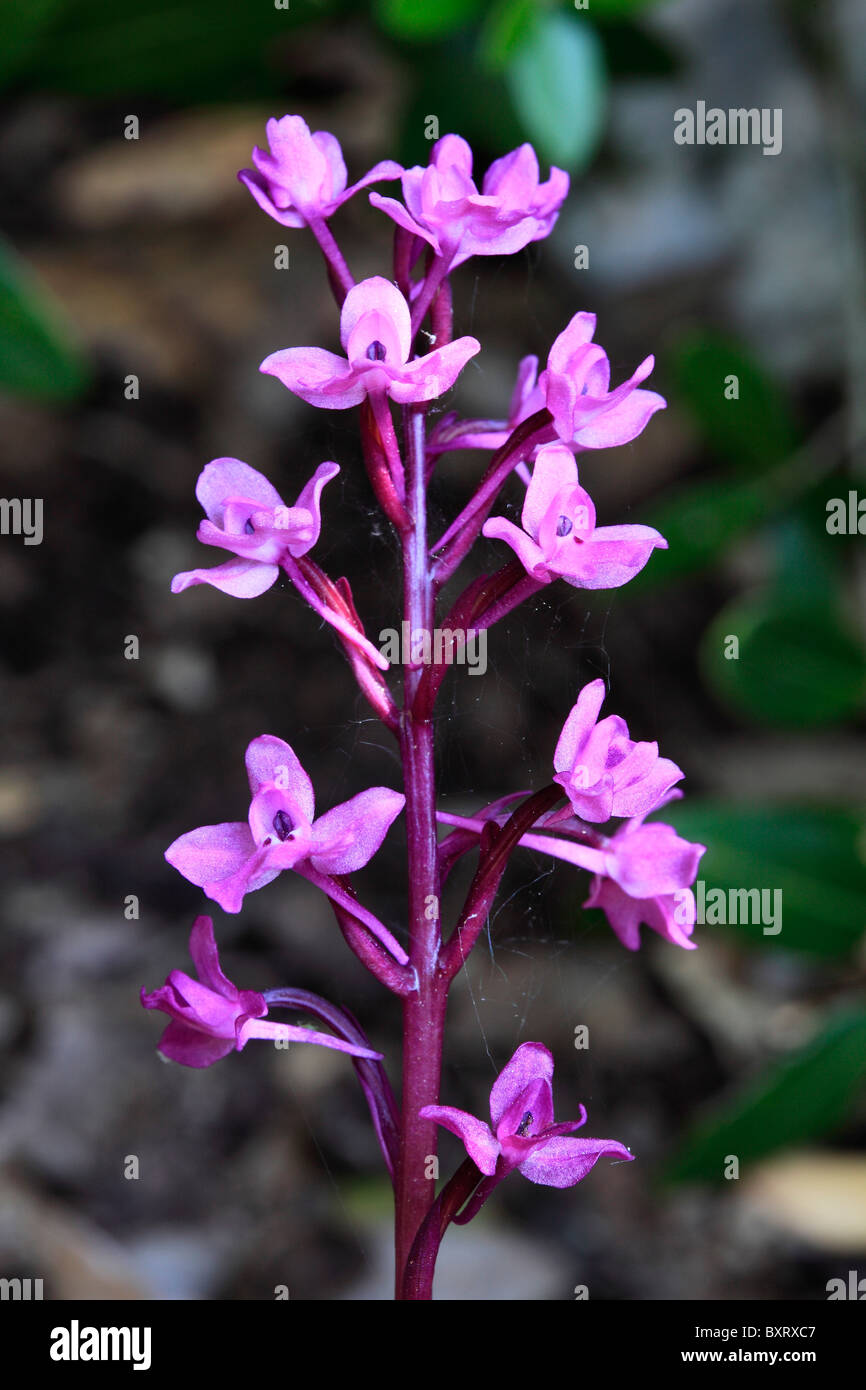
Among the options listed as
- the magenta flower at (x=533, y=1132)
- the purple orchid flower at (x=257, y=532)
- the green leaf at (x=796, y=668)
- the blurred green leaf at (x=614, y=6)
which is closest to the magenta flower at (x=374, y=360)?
the purple orchid flower at (x=257, y=532)

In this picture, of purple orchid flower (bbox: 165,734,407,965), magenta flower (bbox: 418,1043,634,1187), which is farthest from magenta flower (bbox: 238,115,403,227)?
magenta flower (bbox: 418,1043,634,1187)

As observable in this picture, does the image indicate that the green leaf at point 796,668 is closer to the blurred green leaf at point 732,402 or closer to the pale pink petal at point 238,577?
the blurred green leaf at point 732,402

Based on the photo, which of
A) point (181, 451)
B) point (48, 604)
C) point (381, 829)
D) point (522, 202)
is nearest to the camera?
point (381, 829)

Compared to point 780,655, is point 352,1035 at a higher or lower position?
lower

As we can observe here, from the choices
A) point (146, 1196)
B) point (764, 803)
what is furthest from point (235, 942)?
point (764, 803)

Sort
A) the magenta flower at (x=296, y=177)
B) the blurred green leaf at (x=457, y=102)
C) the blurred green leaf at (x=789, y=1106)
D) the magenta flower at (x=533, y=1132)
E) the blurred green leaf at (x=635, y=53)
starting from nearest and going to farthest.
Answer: the magenta flower at (x=533, y=1132) → the magenta flower at (x=296, y=177) → the blurred green leaf at (x=789, y=1106) → the blurred green leaf at (x=457, y=102) → the blurred green leaf at (x=635, y=53)

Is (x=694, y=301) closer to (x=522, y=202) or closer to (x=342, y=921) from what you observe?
(x=522, y=202)

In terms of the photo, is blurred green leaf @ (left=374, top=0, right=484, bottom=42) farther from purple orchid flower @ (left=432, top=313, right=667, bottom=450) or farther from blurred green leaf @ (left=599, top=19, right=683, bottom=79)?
purple orchid flower @ (left=432, top=313, right=667, bottom=450)
